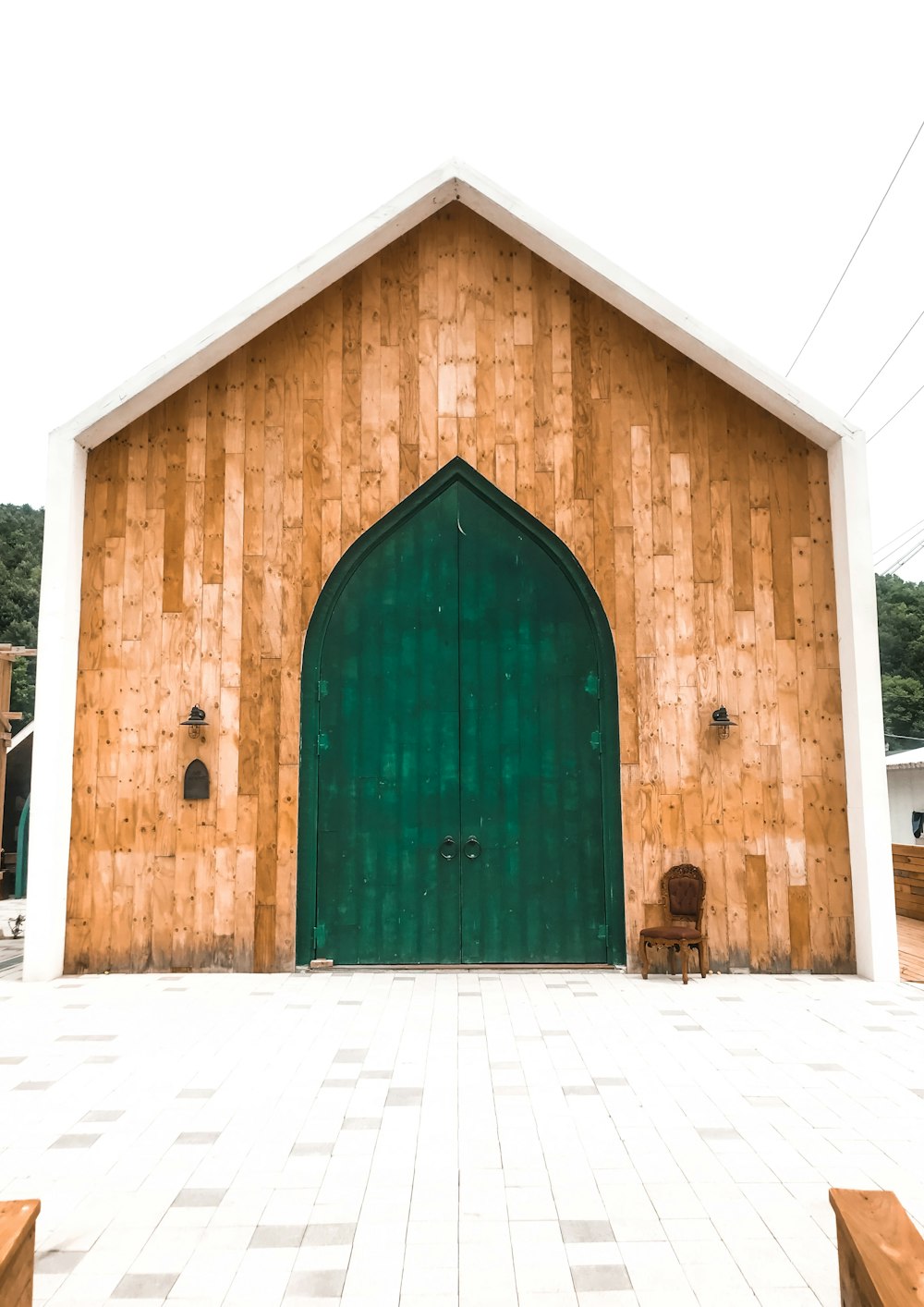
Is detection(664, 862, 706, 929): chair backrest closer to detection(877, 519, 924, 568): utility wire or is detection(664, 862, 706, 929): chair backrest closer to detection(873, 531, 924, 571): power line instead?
detection(873, 531, 924, 571): power line

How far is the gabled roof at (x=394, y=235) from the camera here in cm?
670

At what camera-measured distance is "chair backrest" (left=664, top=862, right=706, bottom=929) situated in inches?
258

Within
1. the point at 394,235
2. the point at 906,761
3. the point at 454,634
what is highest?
the point at 394,235

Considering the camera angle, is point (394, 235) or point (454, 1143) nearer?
point (454, 1143)

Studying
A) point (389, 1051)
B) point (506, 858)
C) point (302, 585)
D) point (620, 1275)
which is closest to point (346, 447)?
point (302, 585)

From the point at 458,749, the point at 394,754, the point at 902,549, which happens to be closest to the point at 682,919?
the point at 458,749

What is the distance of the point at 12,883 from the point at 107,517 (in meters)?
8.44

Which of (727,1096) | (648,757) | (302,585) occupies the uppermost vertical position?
(302,585)

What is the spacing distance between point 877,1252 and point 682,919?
5.07 m

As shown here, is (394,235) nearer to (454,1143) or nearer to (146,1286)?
(454,1143)

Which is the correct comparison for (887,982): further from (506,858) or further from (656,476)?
(656,476)

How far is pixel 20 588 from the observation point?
2484cm

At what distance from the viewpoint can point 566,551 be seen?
23.2 feet

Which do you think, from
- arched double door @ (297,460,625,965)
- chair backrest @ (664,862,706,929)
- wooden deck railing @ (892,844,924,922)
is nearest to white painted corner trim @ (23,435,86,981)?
arched double door @ (297,460,625,965)
